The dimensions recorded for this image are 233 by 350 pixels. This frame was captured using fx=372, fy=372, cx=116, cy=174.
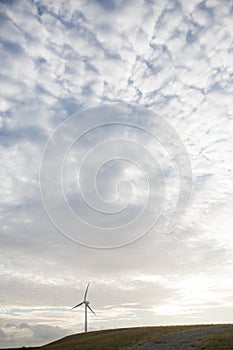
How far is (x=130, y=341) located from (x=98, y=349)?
20.6 ft

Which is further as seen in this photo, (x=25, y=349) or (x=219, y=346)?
(x=25, y=349)

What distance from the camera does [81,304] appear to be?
122188 millimetres

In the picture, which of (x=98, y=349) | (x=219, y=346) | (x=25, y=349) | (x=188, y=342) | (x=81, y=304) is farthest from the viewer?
(x=81, y=304)

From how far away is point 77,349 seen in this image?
66250mm

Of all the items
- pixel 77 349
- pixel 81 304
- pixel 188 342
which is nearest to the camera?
pixel 188 342

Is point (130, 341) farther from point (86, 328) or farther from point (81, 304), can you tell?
point (81, 304)

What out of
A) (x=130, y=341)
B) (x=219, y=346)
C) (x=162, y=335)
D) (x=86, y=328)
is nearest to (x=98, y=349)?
(x=130, y=341)

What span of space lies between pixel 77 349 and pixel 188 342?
22.1 metres

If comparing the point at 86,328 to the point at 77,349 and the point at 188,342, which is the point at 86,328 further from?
the point at 188,342

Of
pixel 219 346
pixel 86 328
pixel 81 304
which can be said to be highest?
pixel 81 304

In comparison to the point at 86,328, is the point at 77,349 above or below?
below

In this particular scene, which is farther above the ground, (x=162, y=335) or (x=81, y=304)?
(x=81, y=304)

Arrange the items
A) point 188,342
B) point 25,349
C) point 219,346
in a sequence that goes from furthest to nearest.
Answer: point 25,349, point 188,342, point 219,346

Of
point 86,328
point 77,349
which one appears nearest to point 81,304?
point 86,328
